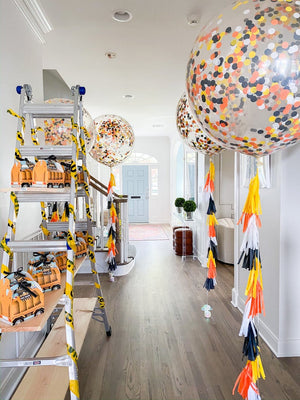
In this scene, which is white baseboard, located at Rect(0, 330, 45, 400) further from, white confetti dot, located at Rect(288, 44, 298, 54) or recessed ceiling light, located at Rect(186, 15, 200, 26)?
recessed ceiling light, located at Rect(186, 15, 200, 26)

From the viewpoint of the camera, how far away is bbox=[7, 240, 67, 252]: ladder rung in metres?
1.48

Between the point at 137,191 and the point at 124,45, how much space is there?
6.94 metres

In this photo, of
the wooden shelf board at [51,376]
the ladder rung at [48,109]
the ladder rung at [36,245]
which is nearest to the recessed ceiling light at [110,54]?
the ladder rung at [48,109]

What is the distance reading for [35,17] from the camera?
242 cm

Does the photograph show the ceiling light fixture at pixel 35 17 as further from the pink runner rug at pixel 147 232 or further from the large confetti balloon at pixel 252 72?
the pink runner rug at pixel 147 232

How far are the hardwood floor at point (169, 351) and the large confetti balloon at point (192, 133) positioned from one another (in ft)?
4.64

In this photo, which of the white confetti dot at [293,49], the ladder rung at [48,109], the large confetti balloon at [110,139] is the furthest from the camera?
the large confetti balloon at [110,139]

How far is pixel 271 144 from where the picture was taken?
119 centimetres

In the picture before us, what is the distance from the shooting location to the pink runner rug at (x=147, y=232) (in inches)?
298

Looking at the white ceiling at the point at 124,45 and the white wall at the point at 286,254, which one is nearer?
the white wall at the point at 286,254

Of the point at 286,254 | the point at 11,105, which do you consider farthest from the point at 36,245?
the point at 286,254

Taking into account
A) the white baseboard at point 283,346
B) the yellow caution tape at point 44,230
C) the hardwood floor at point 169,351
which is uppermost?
the yellow caution tape at point 44,230

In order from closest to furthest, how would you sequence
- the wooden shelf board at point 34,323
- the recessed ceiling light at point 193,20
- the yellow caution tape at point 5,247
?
the wooden shelf board at point 34,323 → the yellow caution tape at point 5,247 → the recessed ceiling light at point 193,20

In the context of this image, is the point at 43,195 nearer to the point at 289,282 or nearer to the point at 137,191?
the point at 289,282
